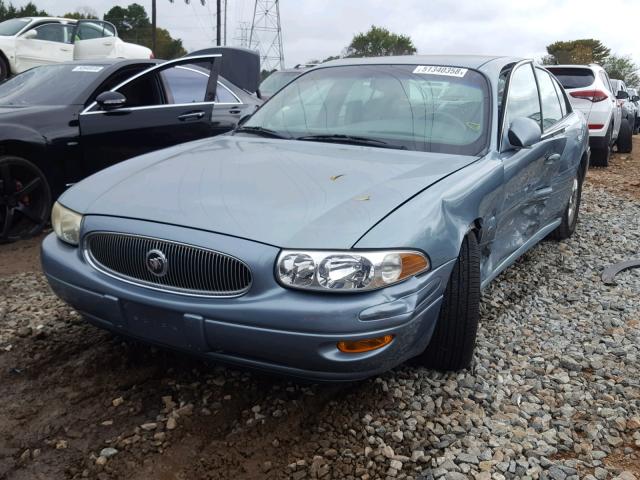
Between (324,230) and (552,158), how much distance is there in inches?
98.6

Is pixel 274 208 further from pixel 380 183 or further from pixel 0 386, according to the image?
pixel 0 386

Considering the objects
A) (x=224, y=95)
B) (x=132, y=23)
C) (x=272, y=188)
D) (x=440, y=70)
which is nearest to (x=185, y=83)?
(x=224, y=95)

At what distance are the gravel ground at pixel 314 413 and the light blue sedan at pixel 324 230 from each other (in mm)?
315

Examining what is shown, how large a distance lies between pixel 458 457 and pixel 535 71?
124 inches

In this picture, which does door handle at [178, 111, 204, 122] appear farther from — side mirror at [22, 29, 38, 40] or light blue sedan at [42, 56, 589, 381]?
side mirror at [22, 29, 38, 40]

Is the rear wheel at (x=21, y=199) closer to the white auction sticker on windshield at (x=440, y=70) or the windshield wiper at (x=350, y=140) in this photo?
the windshield wiper at (x=350, y=140)

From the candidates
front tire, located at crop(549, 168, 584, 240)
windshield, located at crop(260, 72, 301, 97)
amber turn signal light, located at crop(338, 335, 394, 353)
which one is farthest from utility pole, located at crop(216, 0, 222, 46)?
amber turn signal light, located at crop(338, 335, 394, 353)

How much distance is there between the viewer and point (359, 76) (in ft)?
12.3

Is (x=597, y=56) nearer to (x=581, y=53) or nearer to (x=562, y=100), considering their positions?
(x=581, y=53)

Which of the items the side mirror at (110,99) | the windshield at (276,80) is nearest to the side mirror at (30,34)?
the windshield at (276,80)

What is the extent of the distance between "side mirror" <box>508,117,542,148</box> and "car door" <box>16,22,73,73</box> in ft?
35.8

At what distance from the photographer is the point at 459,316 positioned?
275cm

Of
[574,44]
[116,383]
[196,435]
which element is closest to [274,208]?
[196,435]

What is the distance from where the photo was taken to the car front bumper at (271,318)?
2.18 meters
